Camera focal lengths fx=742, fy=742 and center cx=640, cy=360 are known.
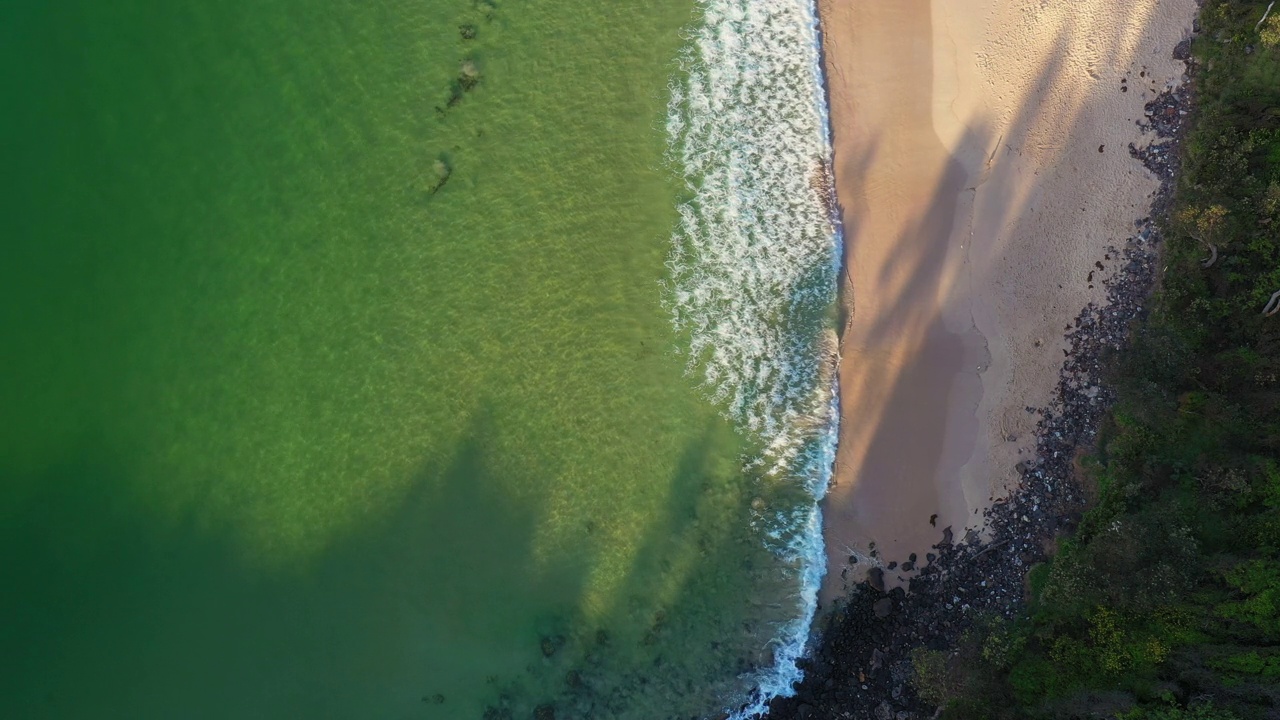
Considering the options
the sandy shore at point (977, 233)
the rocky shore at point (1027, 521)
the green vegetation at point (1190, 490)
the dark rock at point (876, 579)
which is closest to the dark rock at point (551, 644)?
the sandy shore at point (977, 233)

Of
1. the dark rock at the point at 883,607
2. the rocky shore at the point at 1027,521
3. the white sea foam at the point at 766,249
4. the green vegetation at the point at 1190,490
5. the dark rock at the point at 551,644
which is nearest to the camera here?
the green vegetation at the point at 1190,490

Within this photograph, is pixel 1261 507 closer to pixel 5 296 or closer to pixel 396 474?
pixel 396 474

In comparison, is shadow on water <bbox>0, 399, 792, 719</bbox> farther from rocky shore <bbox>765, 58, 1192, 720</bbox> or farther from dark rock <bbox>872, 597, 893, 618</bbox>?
rocky shore <bbox>765, 58, 1192, 720</bbox>

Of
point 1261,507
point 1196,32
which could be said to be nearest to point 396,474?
point 1261,507

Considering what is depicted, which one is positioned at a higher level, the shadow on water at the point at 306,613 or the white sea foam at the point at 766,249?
the white sea foam at the point at 766,249

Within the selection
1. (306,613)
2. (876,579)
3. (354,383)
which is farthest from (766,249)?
(306,613)

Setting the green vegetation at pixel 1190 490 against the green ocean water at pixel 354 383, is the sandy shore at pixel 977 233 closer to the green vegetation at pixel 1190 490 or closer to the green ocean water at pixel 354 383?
the green vegetation at pixel 1190 490
